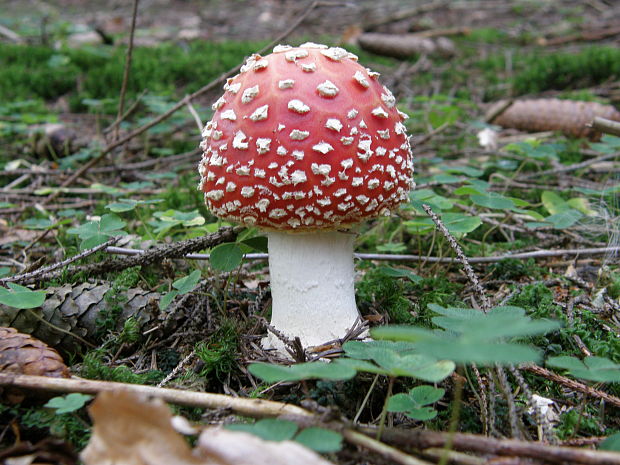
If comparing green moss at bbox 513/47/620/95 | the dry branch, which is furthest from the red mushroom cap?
the dry branch

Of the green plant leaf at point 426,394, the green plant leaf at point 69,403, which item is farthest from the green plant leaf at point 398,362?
the green plant leaf at point 69,403

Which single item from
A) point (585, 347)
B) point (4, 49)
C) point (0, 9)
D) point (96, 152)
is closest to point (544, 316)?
point (585, 347)

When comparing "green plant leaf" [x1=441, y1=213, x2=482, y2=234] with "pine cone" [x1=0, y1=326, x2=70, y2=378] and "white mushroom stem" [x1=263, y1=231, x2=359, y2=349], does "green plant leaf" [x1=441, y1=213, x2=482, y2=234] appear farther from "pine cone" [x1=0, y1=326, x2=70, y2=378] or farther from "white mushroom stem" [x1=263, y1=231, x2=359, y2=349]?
"pine cone" [x1=0, y1=326, x2=70, y2=378]

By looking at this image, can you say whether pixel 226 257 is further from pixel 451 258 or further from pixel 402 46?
pixel 402 46

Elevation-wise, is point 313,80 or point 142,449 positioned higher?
point 313,80

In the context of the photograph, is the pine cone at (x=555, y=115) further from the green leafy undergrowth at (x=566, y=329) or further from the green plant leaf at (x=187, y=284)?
the green plant leaf at (x=187, y=284)

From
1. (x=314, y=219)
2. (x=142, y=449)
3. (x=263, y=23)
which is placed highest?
(x=263, y=23)

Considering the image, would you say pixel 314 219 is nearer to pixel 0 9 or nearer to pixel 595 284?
pixel 595 284
